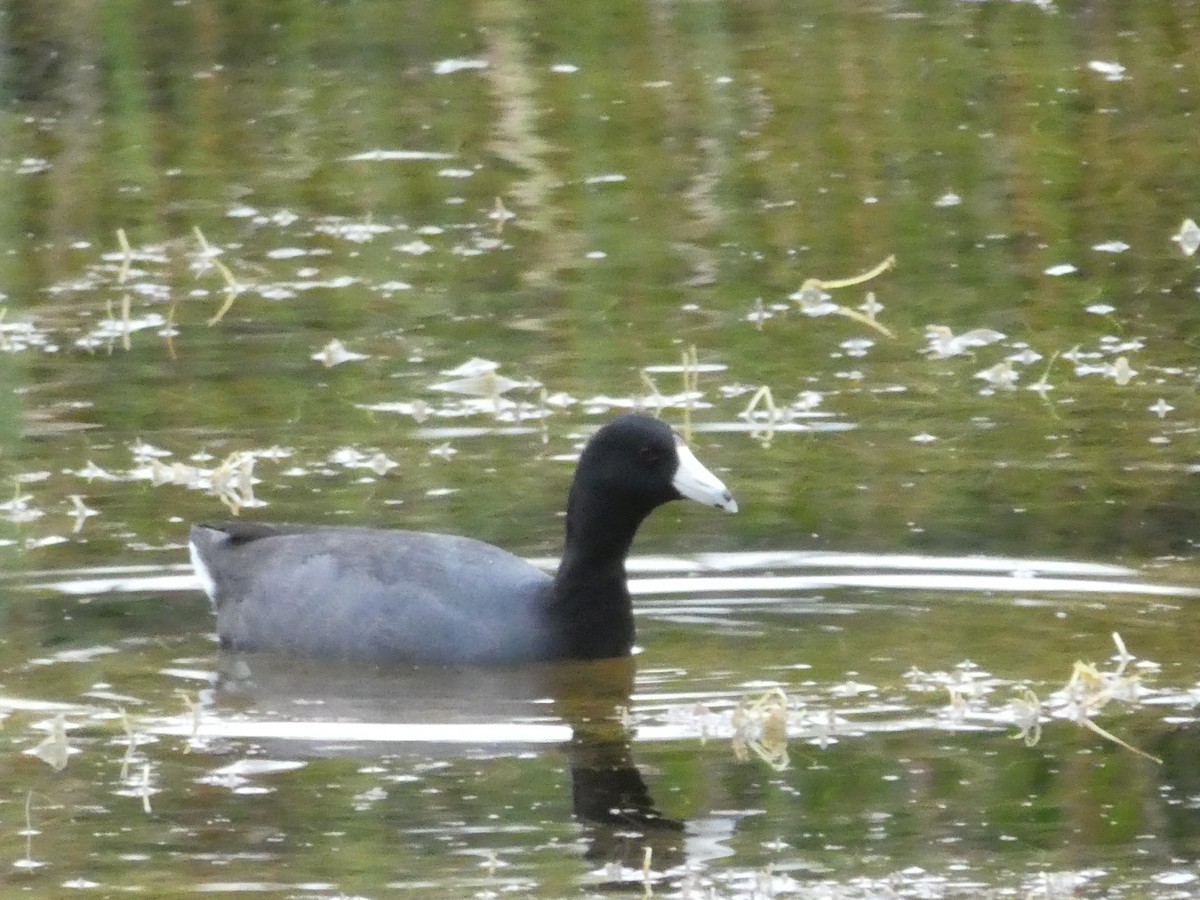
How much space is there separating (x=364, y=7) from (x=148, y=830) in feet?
34.2

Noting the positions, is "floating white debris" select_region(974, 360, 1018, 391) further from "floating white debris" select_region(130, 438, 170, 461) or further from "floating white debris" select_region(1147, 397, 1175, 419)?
"floating white debris" select_region(130, 438, 170, 461)

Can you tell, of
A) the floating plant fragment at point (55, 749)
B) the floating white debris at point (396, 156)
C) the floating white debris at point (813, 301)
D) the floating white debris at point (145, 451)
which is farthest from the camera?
the floating white debris at point (396, 156)

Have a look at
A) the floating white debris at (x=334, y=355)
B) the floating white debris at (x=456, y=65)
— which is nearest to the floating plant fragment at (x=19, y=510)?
the floating white debris at (x=334, y=355)

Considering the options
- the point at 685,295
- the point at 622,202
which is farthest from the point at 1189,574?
the point at 622,202

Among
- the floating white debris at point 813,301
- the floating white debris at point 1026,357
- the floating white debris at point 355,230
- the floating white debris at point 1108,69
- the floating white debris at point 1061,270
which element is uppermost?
the floating white debris at point 1108,69

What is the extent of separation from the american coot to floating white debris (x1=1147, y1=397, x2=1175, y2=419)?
2.17 meters

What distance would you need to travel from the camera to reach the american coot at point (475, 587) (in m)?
6.77

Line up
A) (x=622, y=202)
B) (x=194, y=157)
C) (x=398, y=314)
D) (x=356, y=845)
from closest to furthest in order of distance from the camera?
(x=356, y=845)
(x=398, y=314)
(x=622, y=202)
(x=194, y=157)

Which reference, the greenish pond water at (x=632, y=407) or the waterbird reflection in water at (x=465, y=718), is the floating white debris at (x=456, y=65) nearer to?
the greenish pond water at (x=632, y=407)

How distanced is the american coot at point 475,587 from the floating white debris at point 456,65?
7187mm

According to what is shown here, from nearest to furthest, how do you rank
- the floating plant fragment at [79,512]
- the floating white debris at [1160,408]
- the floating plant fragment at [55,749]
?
the floating plant fragment at [55,749] → the floating plant fragment at [79,512] → the floating white debris at [1160,408]

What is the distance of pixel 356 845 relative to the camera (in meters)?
5.16

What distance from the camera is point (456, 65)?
1399 cm

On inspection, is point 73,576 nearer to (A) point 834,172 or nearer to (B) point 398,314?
(B) point 398,314
